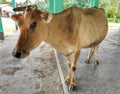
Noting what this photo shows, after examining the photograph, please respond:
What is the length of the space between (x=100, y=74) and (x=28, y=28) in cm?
163

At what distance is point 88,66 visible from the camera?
343cm

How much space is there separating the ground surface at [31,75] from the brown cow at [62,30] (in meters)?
0.40

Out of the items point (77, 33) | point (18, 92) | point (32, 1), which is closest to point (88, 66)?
point (77, 33)

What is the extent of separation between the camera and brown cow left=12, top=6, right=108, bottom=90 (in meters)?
2.01

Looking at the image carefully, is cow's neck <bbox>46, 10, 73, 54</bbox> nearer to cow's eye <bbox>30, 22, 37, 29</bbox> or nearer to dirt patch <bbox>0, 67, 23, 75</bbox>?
cow's eye <bbox>30, 22, 37, 29</bbox>

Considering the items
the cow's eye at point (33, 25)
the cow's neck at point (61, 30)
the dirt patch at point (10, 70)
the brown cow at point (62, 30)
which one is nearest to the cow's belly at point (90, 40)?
the brown cow at point (62, 30)

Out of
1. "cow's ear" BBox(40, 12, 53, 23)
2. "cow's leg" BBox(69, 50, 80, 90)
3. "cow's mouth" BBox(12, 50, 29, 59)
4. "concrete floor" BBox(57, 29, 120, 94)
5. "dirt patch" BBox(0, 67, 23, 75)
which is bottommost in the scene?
"dirt patch" BBox(0, 67, 23, 75)

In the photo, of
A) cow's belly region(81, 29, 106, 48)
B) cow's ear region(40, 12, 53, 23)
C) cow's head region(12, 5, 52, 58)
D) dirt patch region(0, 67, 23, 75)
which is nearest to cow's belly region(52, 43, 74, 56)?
cow's belly region(81, 29, 106, 48)

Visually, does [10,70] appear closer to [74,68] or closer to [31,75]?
[31,75]

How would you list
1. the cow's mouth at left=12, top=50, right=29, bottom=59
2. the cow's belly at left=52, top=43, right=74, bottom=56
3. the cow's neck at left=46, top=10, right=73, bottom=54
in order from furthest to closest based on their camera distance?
the cow's belly at left=52, top=43, right=74, bottom=56, the cow's neck at left=46, top=10, right=73, bottom=54, the cow's mouth at left=12, top=50, right=29, bottom=59

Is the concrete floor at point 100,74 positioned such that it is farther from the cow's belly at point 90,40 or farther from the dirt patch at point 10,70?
the dirt patch at point 10,70

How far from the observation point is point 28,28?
200 cm

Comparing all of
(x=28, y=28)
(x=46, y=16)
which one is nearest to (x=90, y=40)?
(x=46, y=16)

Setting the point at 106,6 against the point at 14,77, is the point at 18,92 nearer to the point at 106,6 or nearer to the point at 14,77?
the point at 14,77
